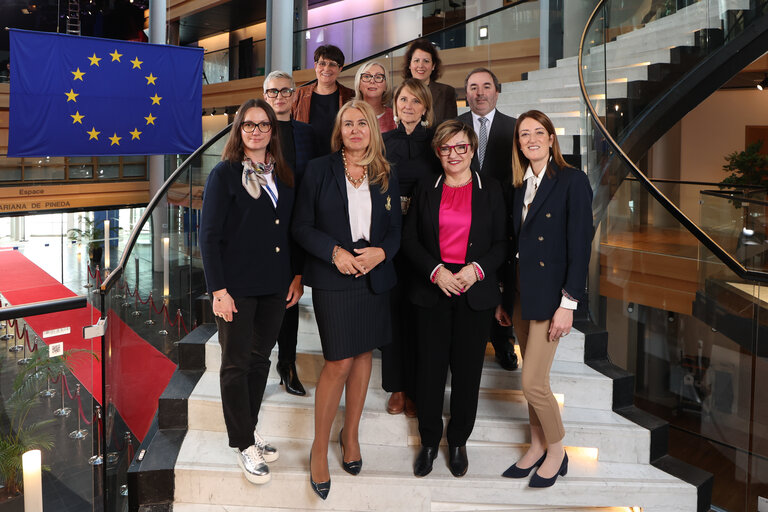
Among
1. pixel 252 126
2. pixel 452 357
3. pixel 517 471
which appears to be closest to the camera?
pixel 252 126

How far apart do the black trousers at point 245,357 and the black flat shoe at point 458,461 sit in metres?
0.96

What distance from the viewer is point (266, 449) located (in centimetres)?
327

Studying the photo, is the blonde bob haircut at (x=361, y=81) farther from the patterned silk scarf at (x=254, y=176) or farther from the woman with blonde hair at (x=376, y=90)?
the patterned silk scarf at (x=254, y=176)

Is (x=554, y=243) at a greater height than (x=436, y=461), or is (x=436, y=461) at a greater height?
(x=554, y=243)

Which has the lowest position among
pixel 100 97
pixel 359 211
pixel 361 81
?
pixel 359 211

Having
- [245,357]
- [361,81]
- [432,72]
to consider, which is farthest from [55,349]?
[432,72]

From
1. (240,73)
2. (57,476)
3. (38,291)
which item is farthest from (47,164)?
(57,476)

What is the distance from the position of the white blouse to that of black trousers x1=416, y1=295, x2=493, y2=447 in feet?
1.50

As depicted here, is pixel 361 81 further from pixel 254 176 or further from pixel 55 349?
pixel 55 349

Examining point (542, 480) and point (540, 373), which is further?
point (542, 480)

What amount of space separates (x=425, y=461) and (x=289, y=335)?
0.99 metres

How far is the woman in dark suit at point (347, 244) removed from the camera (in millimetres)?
→ 2906

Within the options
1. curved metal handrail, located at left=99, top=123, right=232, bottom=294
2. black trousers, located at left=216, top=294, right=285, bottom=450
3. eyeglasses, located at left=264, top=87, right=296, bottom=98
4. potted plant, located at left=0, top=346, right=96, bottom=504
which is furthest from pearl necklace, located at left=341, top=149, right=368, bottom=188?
potted plant, located at left=0, top=346, right=96, bottom=504

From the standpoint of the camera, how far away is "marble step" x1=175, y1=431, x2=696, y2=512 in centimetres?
314
